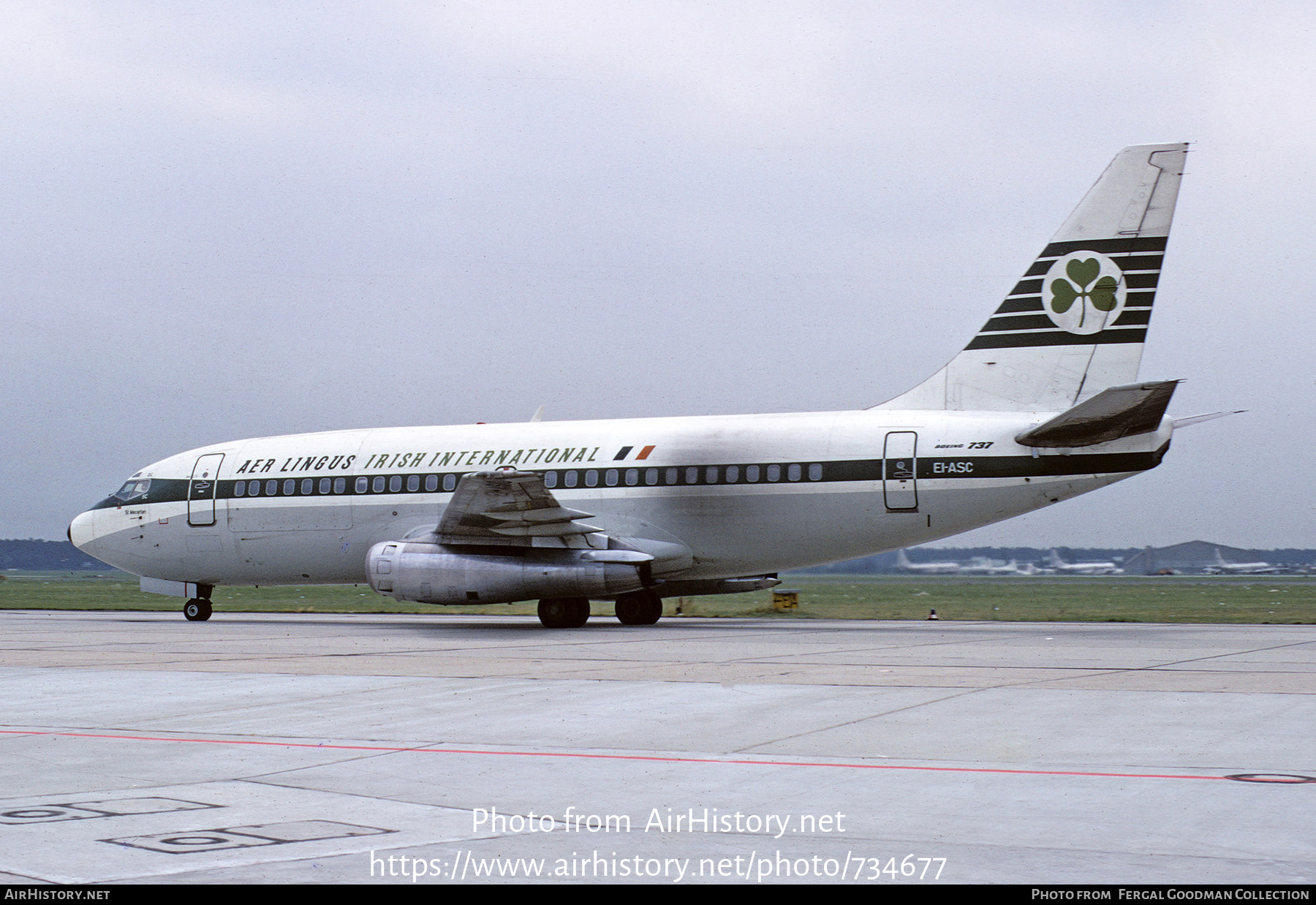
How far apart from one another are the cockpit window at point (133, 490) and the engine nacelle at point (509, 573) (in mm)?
8191

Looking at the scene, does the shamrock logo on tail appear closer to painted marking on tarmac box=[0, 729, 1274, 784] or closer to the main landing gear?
the main landing gear

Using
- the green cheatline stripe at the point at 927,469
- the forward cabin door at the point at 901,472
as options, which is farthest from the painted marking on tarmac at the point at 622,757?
the forward cabin door at the point at 901,472

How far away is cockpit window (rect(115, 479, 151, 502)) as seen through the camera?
28.6 metres

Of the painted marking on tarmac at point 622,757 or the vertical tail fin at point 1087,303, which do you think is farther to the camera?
the vertical tail fin at point 1087,303

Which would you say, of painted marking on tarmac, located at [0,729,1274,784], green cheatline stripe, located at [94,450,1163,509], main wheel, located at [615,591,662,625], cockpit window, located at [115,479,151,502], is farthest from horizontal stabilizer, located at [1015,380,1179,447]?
cockpit window, located at [115,479,151,502]

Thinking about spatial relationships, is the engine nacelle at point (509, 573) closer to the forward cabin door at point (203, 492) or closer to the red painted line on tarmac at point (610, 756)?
the forward cabin door at point (203, 492)

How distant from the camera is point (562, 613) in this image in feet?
80.0

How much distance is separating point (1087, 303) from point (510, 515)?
33.4ft

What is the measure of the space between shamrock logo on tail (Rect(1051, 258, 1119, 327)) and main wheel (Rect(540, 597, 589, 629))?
983cm

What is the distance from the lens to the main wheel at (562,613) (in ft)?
79.7

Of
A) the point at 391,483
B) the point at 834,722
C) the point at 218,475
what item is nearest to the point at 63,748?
the point at 834,722

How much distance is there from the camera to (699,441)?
23906mm

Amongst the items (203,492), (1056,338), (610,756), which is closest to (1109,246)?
(1056,338)

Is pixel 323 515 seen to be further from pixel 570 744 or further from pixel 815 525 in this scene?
pixel 570 744
